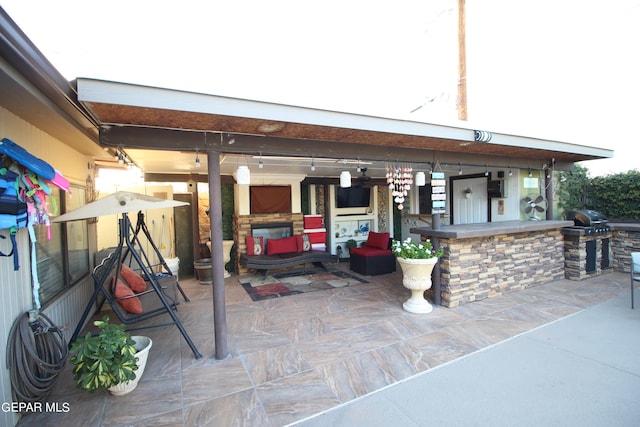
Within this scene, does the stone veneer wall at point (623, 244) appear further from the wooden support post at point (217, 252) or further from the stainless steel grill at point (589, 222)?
the wooden support post at point (217, 252)

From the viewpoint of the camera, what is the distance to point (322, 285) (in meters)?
5.61

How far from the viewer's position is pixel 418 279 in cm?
400

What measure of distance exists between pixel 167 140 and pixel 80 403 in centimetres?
226

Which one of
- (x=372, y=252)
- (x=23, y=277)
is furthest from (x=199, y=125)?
(x=372, y=252)

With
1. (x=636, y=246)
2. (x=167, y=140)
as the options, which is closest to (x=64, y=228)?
(x=167, y=140)

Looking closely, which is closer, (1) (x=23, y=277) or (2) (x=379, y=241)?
(1) (x=23, y=277)

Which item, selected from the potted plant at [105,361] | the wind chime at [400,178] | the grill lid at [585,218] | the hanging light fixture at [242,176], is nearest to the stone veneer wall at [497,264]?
the grill lid at [585,218]

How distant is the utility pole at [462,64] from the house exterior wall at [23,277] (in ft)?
22.6

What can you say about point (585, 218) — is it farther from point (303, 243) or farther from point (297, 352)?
point (297, 352)

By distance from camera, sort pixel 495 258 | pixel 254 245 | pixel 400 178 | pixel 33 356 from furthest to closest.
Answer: pixel 254 245 < pixel 495 258 < pixel 400 178 < pixel 33 356

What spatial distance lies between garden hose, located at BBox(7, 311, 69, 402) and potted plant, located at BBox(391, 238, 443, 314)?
12.1 ft

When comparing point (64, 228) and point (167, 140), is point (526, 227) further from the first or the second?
point (64, 228)

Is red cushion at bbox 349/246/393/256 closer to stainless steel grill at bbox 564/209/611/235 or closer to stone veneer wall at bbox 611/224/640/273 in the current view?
stainless steel grill at bbox 564/209/611/235

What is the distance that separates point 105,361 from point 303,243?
16.4 feet
